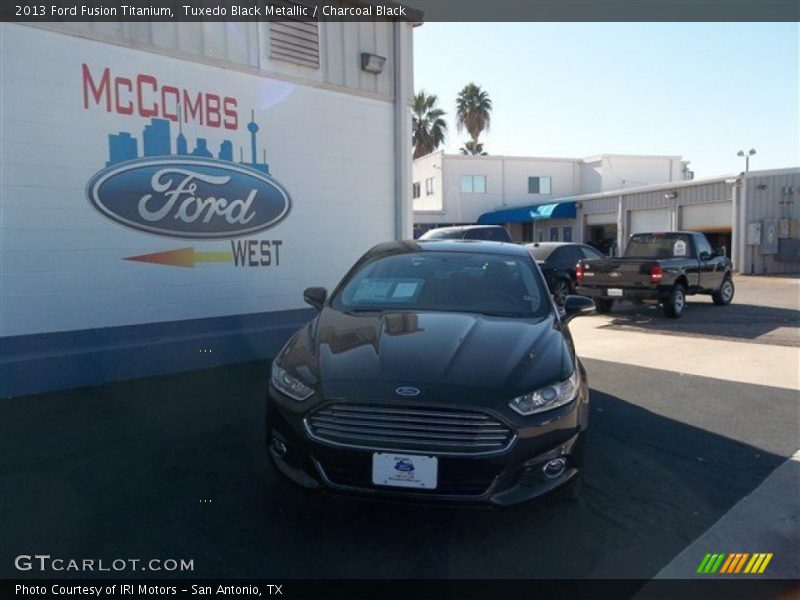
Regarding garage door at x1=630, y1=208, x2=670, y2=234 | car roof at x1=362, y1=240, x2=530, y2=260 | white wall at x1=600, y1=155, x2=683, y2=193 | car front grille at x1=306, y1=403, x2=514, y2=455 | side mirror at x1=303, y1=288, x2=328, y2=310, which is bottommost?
car front grille at x1=306, y1=403, x2=514, y2=455

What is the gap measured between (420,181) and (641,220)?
16110 mm

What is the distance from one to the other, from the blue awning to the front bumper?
95.3 feet

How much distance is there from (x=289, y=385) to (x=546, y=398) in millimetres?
1397

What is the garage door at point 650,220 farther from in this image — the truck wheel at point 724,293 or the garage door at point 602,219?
the truck wheel at point 724,293

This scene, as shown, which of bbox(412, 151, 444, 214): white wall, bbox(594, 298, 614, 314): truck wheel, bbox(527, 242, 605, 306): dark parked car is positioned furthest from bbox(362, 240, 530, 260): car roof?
bbox(412, 151, 444, 214): white wall

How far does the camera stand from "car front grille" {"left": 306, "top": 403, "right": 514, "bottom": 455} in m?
2.80

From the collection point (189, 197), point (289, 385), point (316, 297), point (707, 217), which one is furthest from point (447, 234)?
point (707, 217)

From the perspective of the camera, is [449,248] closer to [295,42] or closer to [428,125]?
[295,42]

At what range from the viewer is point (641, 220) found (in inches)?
1045

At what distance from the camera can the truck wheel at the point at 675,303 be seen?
434 inches

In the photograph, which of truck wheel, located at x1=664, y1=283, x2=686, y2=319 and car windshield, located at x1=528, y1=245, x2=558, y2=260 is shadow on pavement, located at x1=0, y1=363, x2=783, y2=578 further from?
car windshield, located at x1=528, y1=245, x2=558, y2=260

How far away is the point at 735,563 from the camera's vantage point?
2986 mm

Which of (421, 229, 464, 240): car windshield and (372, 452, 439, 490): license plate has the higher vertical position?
(421, 229, 464, 240): car windshield

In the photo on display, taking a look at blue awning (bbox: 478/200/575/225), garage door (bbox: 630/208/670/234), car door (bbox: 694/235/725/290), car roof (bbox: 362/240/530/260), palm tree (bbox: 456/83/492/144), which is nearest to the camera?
car roof (bbox: 362/240/530/260)
